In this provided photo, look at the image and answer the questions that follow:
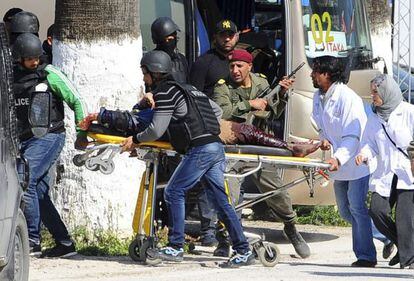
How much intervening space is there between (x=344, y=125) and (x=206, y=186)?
1263 millimetres

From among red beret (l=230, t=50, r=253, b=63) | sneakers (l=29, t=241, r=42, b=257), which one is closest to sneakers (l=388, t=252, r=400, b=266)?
red beret (l=230, t=50, r=253, b=63)

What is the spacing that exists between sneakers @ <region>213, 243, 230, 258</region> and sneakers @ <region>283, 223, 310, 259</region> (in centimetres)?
62

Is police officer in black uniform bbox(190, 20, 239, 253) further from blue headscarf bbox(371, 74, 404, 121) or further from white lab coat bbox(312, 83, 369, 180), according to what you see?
blue headscarf bbox(371, 74, 404, 121)

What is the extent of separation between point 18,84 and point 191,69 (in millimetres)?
1965

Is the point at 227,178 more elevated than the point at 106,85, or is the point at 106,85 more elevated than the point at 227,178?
the point at 106,85

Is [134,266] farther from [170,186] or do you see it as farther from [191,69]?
[191,69]

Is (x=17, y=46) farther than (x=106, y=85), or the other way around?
(x=106, y=85)

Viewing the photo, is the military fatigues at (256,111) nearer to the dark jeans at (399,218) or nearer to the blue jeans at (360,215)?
the blue jeans at (360,215)

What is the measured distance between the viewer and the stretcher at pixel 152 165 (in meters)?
10.3

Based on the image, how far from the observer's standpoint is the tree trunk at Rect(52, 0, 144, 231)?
11.4 m

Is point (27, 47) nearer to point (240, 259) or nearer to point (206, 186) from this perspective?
point (206, 186)

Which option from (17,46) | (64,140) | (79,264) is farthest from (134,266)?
(17,46)

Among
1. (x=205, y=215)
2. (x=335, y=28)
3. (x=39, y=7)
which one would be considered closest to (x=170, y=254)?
(x=205, y=215)

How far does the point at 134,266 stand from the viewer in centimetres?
1048
